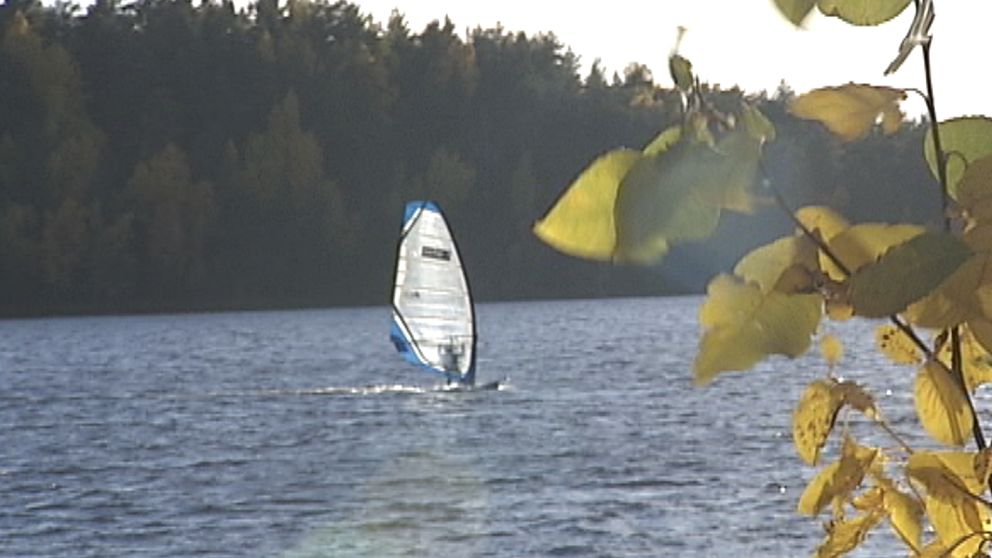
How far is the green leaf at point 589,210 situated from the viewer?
2.32 feet

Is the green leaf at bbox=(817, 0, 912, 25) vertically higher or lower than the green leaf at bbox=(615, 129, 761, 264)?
higher

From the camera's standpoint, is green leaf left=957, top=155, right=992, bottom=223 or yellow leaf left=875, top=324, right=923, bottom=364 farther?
yellow leaf left=875, top=324, right=923, bottom=364

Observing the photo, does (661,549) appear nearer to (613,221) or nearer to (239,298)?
(613,221)

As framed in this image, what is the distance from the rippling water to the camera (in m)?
15.2

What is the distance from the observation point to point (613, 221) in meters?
0.70

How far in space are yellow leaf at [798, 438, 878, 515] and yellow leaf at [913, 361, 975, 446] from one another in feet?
0.09

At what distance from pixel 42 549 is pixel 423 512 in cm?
310

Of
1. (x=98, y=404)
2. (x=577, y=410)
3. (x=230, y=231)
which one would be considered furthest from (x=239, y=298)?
(x=577, y=410)

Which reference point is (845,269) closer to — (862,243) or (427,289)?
(862,243)

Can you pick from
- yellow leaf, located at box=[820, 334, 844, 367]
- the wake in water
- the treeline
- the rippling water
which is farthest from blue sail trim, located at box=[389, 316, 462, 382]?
the treeline

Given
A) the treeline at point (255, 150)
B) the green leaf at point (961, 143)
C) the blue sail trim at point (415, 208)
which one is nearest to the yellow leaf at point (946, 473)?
the green leaf at point (961, 143)

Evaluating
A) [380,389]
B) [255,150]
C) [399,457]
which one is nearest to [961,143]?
[399,457]

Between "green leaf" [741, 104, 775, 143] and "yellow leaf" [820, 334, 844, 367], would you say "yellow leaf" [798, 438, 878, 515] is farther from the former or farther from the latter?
"green leaf" [741, 104, 775, 143]

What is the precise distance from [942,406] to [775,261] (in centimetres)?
9
